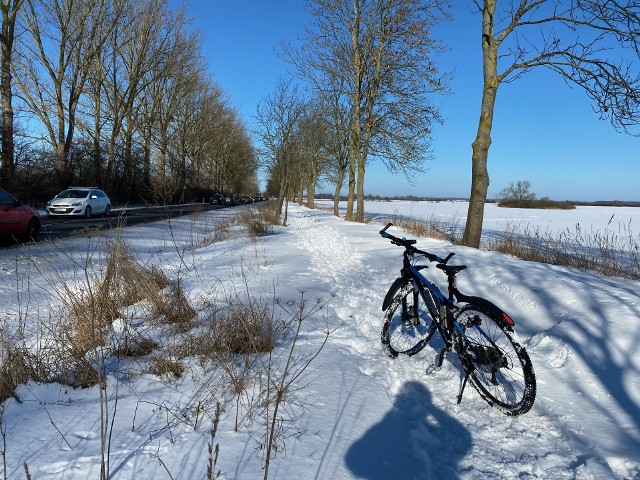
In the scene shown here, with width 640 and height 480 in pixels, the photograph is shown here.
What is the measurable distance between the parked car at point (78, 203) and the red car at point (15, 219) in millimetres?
7813

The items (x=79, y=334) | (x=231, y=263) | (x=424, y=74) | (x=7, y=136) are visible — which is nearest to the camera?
(x=79, y=334)

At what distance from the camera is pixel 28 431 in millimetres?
2031

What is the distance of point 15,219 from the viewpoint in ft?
29.2

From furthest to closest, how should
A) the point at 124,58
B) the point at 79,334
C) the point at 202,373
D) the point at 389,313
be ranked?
the point at 124,58 → the point at 389,313 → the point at 79,334 → the point at 202,373

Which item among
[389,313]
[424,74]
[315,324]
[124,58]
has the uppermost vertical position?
[124,58]

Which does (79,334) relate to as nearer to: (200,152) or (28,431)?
(28,431)

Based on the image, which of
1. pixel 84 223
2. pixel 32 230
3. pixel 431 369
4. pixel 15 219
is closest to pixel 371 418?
pixel 431 369

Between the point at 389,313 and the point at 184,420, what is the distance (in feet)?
7.00

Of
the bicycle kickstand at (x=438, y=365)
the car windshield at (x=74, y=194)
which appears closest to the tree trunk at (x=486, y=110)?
the bicycle kickstand at (x=438, y=365)

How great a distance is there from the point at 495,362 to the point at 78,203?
61.7 ft

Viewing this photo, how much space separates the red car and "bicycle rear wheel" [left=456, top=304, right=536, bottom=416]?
376 inches

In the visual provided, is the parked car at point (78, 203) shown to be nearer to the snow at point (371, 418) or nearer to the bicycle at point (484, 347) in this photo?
the snow at point (371, 418)

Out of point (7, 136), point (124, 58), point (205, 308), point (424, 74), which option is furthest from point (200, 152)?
point (205, 308)

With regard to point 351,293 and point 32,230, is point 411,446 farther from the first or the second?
point 32,230
